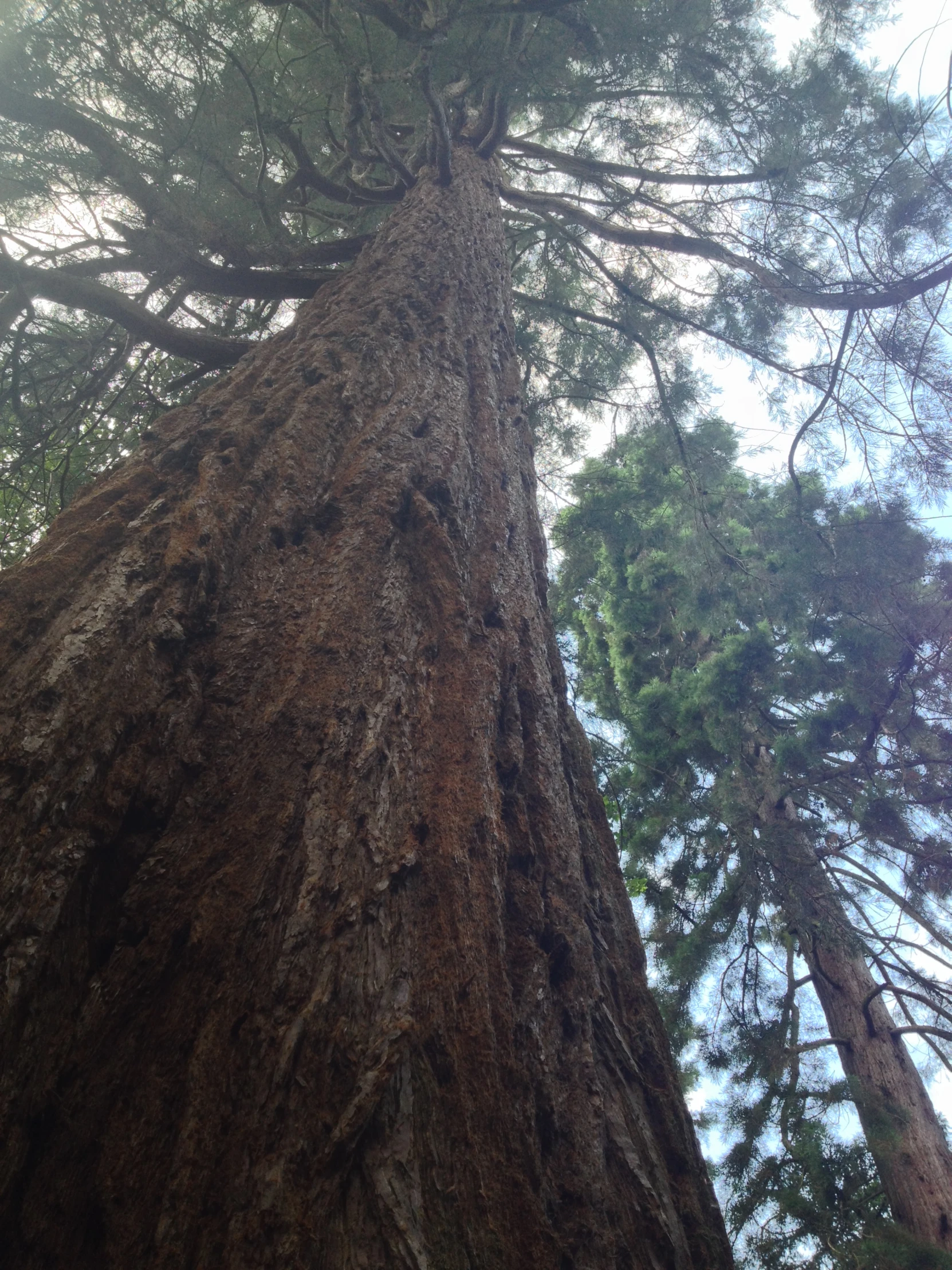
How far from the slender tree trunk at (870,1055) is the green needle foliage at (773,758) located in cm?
12

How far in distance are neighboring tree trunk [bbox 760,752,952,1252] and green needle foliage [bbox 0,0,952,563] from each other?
2.80 m

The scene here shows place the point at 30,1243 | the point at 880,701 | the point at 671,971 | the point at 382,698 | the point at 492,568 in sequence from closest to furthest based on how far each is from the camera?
the point at 30,1243 → the point at 382,698 → the point at 492,568 → the point at 671,971 → the point at 880,701

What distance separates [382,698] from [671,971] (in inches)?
188

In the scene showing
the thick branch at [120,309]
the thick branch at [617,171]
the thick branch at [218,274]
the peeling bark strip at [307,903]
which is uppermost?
the thick branch at [617,171]

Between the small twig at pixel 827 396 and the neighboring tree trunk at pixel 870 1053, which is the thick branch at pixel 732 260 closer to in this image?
the small twig at pixel 827 396

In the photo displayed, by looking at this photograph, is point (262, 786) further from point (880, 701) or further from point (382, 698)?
point (880, 701)

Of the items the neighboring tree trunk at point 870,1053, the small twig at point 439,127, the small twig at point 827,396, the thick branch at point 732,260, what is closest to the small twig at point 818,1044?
the neighboring tree trunk at point 870,1053

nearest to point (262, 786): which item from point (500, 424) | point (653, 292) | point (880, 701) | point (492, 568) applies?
point (492, 568)

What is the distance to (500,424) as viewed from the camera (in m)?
2.75

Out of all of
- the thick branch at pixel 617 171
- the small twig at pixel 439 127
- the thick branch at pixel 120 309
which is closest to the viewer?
the thick branch at pixel 120 309

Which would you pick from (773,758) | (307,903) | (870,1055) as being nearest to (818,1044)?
(870,1055)

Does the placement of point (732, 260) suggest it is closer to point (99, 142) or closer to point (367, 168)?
point (367, 168)

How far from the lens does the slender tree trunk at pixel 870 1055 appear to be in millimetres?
4312

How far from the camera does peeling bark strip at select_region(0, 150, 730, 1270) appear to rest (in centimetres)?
96
